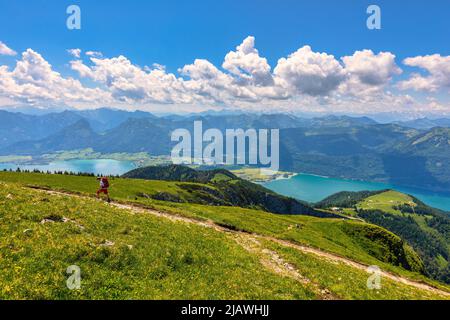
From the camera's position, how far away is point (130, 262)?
19.1 m

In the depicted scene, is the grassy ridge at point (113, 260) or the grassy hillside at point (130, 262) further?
the grassy hillside at point (130, 262)

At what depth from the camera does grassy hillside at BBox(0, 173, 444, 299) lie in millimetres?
15258

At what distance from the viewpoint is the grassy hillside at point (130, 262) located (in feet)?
50.1
